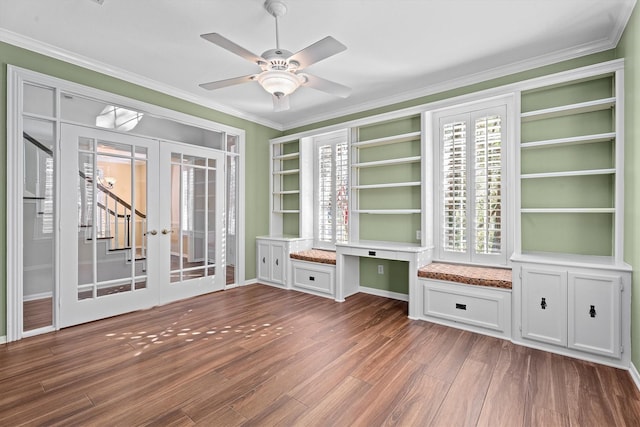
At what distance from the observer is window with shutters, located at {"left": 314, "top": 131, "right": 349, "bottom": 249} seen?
4.79 metres

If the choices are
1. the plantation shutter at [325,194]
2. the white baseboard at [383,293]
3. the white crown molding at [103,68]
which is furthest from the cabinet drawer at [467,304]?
the white crown molding at [103,68]

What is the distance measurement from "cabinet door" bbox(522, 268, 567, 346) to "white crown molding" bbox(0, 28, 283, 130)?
4.37 metres

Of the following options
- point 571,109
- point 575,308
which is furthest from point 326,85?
point 575,308

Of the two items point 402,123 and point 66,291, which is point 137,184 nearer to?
point 66,291

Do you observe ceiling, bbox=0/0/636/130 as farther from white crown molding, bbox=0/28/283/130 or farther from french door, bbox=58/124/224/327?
french door, bbox=58/124/224/327

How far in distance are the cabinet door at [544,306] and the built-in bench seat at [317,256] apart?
227cm

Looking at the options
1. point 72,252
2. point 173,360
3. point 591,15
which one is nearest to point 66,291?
point 72,252

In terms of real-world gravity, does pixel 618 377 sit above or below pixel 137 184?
below

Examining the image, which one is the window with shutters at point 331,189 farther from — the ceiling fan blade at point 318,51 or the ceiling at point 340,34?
the ceiling fan blade at point 318,51

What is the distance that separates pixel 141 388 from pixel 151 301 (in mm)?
1962

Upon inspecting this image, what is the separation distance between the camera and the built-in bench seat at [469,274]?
9.89ft

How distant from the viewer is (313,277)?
4539 mm

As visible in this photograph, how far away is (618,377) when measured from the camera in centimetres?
230

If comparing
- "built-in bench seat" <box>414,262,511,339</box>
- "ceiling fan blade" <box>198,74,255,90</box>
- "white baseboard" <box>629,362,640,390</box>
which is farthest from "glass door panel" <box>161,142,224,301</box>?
"white baseboard" <box>629,362,640,390</box>
